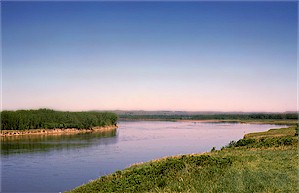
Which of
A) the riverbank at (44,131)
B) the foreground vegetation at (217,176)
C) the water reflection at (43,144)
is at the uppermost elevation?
the foreground vegetation at (217,176)

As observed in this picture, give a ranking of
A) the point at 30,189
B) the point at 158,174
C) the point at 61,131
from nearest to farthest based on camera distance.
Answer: the point at 158,174
the point at 30,189
the point at 61,131

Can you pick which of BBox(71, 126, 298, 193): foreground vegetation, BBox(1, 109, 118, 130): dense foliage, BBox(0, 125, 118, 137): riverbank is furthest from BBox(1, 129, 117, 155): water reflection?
BBox(71, 126, 298, 193): foreground vegetation

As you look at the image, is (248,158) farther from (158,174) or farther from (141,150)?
(141,150)

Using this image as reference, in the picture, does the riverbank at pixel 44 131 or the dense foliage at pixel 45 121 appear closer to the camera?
the riverbank at pixel 44 131

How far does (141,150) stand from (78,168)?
1824 cm

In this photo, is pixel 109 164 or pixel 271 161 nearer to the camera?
pixel 271 161

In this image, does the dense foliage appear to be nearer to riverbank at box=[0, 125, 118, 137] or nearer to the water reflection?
riverbank at box=[0, 125, 118, 137]

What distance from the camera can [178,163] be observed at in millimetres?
20188

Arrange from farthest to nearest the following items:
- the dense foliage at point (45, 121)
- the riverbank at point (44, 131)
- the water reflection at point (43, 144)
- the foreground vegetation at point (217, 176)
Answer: the dense foliage at point (45, 121), the riverbank at point (44, 131), the water reflection at point (43, 144), the foreground vegetation at point (217, 176)

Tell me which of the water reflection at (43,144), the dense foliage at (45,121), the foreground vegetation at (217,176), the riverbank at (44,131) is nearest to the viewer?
the foreground vegetation at (217,176)

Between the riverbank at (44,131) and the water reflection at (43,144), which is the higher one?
the riverbank at (44,131)

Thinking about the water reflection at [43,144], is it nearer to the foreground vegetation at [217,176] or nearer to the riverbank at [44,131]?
the riverbank at [44,131]

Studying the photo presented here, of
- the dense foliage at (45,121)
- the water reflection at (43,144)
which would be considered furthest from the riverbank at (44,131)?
the water reflection at (43,144)

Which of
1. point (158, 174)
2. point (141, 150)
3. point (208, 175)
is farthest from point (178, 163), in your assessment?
point (141, 150)
